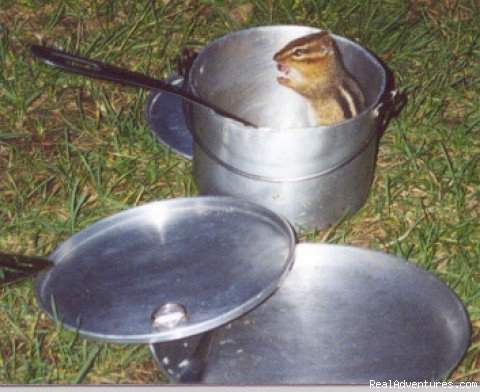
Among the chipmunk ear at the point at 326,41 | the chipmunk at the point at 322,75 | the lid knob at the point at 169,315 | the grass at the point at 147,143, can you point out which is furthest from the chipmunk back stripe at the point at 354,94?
the lid knob at the point at 169,315

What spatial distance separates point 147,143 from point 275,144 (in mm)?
750

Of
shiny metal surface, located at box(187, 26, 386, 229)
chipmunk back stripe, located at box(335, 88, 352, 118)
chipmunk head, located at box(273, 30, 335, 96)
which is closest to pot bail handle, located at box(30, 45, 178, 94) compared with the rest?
shiny metal surface, located at box(187, 26, 386, 229)

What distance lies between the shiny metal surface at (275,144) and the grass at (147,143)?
4.9 inches

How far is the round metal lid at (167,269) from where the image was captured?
5.04 ft

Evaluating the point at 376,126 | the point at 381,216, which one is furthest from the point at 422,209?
the point at 376,126

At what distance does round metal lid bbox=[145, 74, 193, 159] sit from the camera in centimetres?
240

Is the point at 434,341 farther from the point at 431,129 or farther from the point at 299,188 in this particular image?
the point at 431,129

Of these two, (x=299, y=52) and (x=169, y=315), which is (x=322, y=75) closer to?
(x=299, y=52)

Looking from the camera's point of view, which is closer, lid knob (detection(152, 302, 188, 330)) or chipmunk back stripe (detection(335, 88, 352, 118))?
lid knob (detection(152, 302, 188, 330))

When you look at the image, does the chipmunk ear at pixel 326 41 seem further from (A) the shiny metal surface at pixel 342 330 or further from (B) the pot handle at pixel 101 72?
(A) the shiny metal surface at pixel 342 330

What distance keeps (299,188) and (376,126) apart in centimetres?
27

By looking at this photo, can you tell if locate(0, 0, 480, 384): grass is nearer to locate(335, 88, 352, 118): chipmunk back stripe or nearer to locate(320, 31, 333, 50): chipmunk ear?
locate(335, 88, 352, 118): chipmunk back stripe

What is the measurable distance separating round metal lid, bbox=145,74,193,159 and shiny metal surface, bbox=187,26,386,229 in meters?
0.23

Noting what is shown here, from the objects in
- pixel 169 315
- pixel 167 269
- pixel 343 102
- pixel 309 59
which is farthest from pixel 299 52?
pixel 169 315
